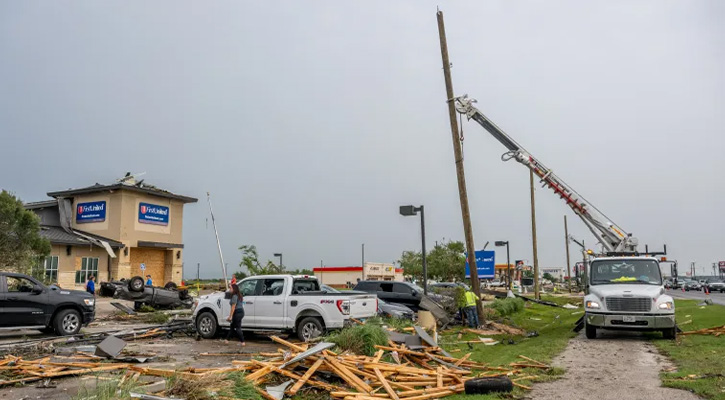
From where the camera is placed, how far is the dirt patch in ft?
26.9

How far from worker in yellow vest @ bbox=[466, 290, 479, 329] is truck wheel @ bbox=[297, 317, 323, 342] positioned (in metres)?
6.35

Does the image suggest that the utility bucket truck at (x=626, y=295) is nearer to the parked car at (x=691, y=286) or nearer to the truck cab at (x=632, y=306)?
the truck cab at (x=632, y=306)

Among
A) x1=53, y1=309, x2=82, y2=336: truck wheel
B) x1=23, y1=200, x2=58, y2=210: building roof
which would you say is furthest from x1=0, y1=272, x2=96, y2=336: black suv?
x1=23, y1=200, x2=58, y2=210: building roof

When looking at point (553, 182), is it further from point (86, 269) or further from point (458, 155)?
point (86, 269)

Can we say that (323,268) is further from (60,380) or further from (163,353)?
(60,380)

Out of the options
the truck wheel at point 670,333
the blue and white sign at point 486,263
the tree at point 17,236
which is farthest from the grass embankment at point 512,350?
the tree at point 17,236

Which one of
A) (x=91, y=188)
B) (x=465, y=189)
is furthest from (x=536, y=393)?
(x=91, y=188)

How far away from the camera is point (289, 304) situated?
14500 mm

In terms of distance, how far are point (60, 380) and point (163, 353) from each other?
3723mm

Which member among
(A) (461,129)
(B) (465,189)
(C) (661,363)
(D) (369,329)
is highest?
(A) (461,129)

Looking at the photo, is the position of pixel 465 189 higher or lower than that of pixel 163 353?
higher

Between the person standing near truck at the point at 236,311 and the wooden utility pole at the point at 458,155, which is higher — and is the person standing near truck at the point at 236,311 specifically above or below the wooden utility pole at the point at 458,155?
below

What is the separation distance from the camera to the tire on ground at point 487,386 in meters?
8.20

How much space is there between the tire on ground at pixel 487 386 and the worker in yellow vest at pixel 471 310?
33.7ft
